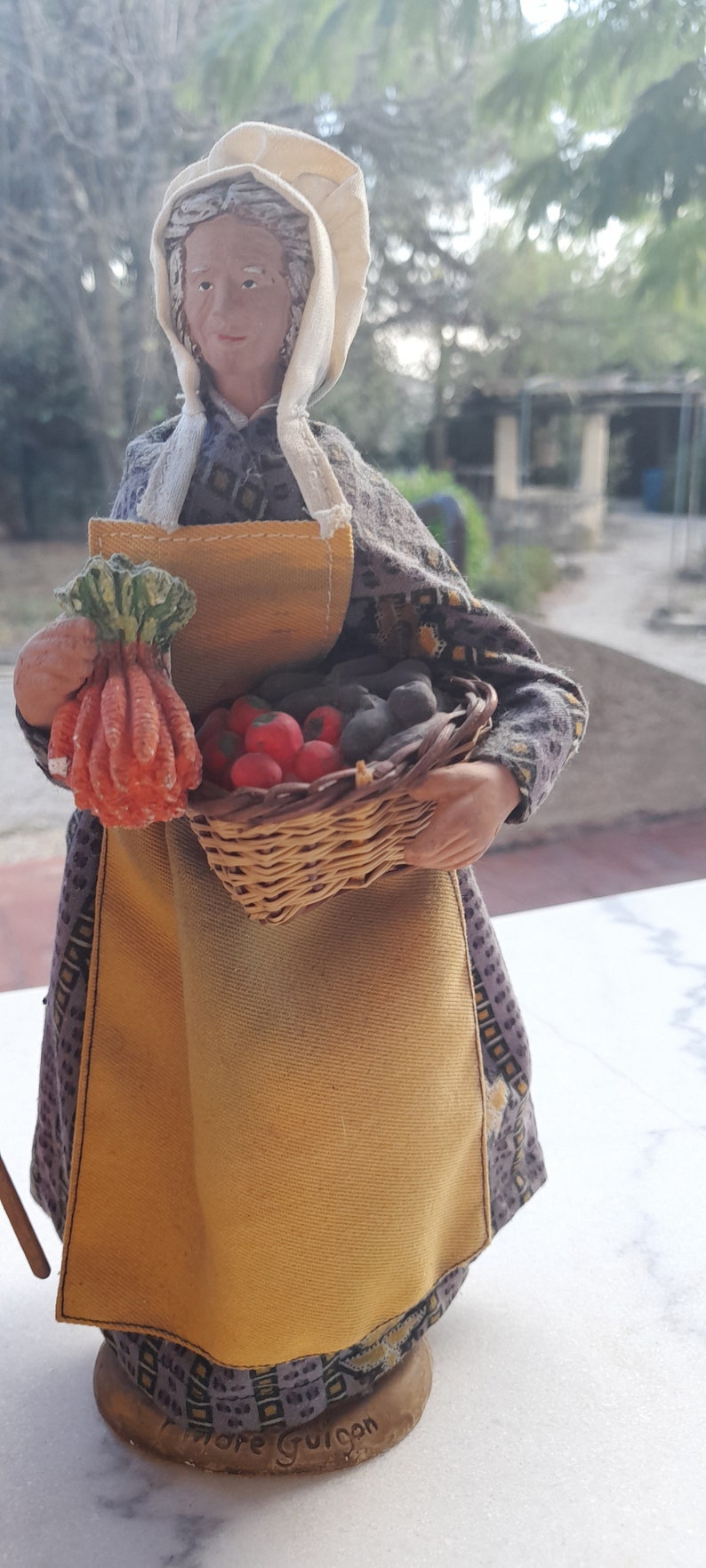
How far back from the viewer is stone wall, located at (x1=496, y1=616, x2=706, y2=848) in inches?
130

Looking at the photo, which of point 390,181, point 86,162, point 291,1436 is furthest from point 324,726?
point 390,181

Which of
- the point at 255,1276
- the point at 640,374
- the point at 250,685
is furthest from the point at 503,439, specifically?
the point at 255,1276

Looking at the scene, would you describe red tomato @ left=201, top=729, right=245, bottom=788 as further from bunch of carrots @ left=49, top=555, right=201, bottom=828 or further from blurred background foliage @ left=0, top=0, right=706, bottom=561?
blurred background foliage @ left=0, top=0, right=706, bottom=561

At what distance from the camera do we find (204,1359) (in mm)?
1042

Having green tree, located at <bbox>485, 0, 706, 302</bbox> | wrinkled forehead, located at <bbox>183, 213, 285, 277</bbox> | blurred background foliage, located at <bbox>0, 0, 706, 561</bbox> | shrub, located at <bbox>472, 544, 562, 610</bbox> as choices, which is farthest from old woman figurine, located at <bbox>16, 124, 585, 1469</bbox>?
shrub, located at <bbox>472, 544, 562, 610</bbox>

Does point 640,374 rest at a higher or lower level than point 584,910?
higher

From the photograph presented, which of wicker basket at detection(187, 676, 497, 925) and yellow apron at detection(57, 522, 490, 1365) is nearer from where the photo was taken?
wicker basket at detection(187, 676, 497, 925)

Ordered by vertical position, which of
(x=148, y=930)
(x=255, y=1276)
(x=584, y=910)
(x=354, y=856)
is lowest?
(x=584, y=910)

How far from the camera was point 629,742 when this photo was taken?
143 inches

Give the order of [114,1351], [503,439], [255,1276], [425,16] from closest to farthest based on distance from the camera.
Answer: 1. [255,1276]
2. [114,1351]
3. [425,16]
4. [503,439]

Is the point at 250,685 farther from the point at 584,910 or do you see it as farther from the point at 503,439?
the point at 503,439

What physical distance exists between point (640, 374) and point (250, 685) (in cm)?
284

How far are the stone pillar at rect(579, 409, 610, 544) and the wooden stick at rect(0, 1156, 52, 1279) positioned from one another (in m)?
2.86

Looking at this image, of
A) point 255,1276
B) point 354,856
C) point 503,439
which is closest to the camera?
point 354,856
